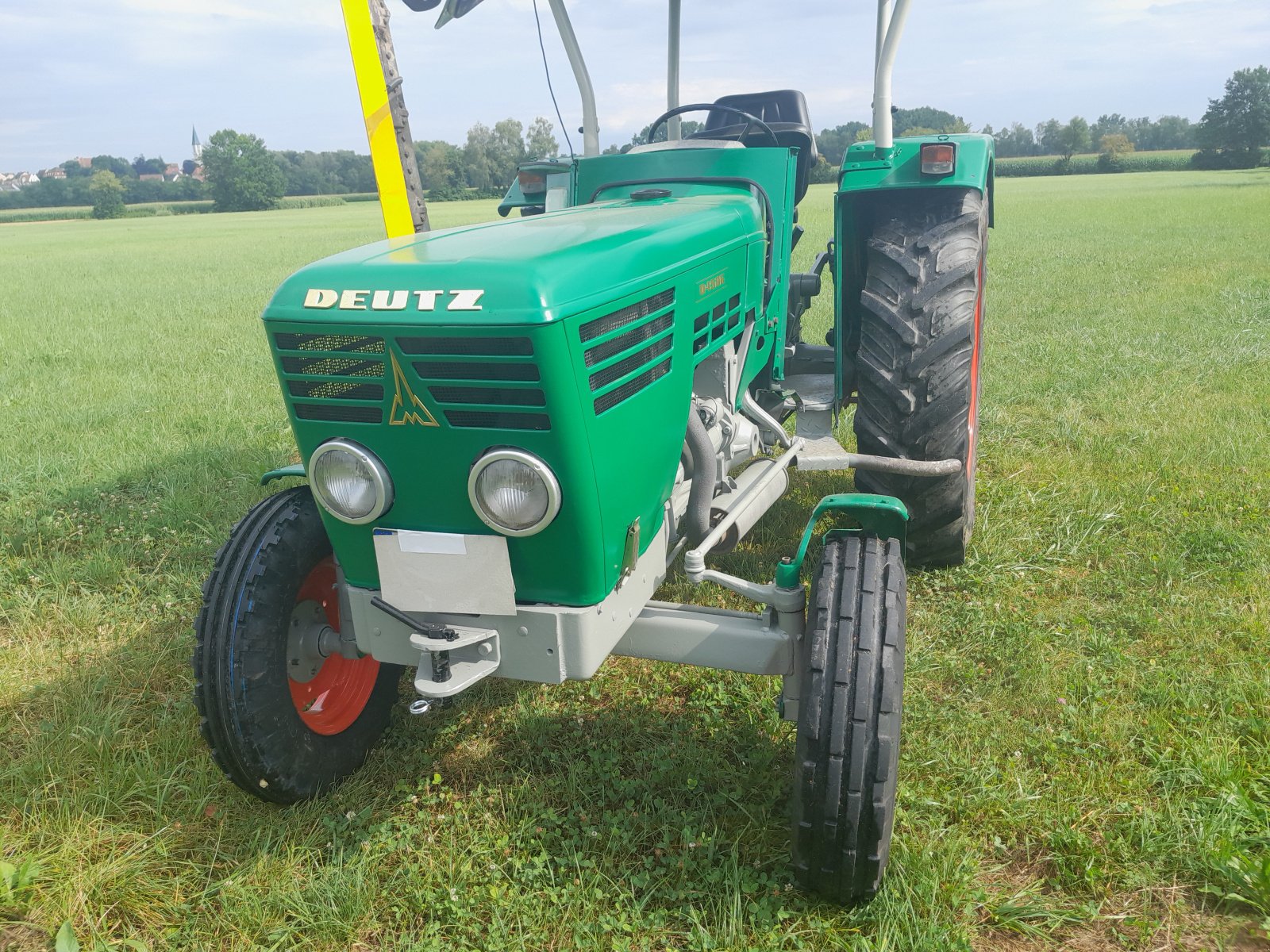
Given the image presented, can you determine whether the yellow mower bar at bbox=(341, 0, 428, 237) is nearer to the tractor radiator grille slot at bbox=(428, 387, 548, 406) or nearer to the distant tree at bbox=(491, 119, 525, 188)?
the tractor radiator grille slot at bbox=(428, 387, 548, 406)

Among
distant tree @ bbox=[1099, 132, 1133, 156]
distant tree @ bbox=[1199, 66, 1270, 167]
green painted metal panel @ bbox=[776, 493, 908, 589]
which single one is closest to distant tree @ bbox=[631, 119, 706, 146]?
green painted metal panel @ bbox=[776, 493, 908, 589]

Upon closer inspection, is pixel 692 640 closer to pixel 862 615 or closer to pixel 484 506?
pixel 862 615

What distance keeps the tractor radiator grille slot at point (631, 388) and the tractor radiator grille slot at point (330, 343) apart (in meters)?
0.46

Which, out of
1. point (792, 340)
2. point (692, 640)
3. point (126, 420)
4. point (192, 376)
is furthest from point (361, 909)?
point (192, 376)

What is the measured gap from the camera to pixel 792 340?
4.29 metres

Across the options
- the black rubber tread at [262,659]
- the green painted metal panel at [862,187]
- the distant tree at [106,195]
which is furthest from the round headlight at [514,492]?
the distant tree at [106,195]

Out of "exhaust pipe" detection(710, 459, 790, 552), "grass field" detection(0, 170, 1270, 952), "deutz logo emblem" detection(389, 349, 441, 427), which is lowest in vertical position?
"grass field" detection(0, 170, 1270, 952)

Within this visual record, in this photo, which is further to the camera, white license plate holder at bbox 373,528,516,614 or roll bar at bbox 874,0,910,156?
roll bar at bbox 874,0,910,156

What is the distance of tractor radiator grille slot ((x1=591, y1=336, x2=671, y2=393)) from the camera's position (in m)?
1.91

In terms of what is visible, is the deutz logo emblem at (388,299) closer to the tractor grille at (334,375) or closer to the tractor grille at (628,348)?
the tractor grille at (334,375)

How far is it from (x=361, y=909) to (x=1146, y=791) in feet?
6.56

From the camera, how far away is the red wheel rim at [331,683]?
102 inches

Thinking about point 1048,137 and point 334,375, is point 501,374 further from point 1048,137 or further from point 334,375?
point 1048,137

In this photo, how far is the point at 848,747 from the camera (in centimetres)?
197
